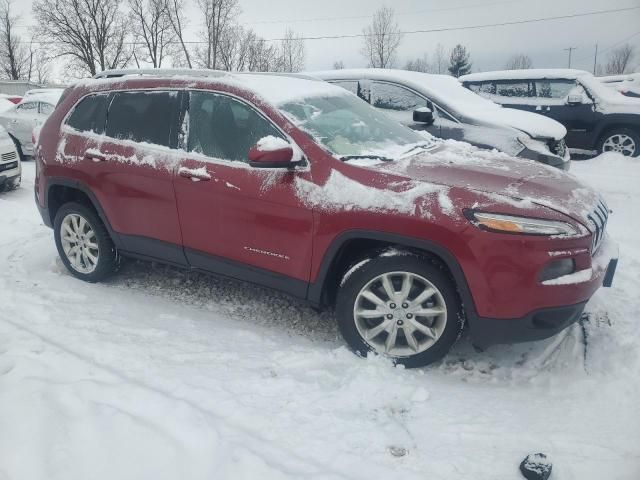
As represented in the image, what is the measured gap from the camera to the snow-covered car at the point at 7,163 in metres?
7.69

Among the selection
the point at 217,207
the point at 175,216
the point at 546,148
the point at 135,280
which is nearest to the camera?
the point at 217,207

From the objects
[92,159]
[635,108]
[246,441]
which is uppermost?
[635,108]

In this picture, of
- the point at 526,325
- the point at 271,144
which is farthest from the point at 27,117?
the point at 526,325

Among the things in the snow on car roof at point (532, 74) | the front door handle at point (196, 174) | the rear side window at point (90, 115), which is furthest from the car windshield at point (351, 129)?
the snow on car roof at point (532, 74)

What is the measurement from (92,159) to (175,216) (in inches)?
39.0

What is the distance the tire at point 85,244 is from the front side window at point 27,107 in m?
8.64

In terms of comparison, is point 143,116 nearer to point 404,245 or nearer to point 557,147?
point 404,245

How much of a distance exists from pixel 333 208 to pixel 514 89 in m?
8.42

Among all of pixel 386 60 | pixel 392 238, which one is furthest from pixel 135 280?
pixel 386 60

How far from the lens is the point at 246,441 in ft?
7.61

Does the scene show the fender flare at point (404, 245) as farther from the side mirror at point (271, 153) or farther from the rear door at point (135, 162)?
the rear door at point (135, 162)

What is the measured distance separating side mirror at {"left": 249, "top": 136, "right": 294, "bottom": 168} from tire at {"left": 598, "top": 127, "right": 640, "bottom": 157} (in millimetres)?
8547

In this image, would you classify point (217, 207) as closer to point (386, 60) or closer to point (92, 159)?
point (92, 159)

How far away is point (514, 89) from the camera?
9.91m
